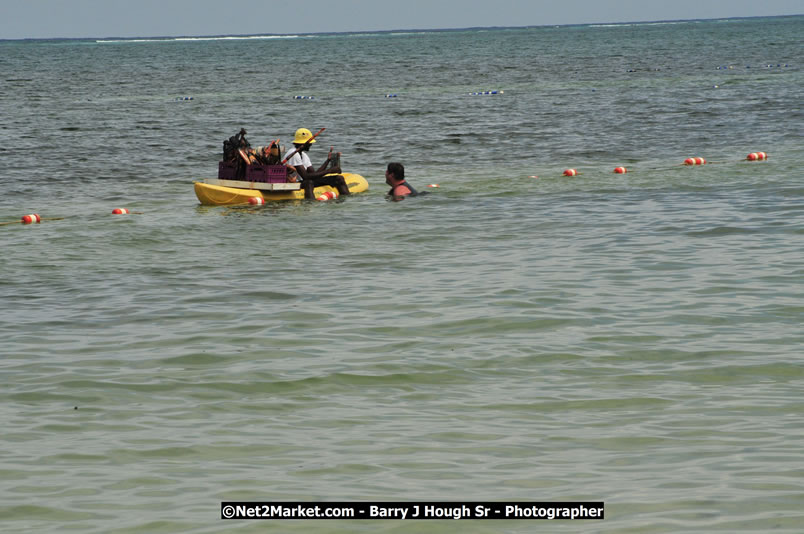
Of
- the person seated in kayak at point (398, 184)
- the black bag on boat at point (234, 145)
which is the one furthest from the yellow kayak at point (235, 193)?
the person seated in kayak at point (398, 184)

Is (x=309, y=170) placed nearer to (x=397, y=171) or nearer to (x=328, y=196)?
(x=328, y=196)

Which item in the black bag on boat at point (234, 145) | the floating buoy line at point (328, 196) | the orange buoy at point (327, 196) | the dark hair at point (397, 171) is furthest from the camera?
the orange buoy at point (327, 196)

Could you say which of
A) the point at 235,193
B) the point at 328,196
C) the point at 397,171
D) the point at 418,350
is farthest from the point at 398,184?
the point at 418,350

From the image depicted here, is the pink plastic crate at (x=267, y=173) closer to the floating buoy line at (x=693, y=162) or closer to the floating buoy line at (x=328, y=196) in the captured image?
the floating buoy line at (x=328, y=196)

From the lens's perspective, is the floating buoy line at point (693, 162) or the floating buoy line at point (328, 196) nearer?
the floating buoy line at point (328, 196)

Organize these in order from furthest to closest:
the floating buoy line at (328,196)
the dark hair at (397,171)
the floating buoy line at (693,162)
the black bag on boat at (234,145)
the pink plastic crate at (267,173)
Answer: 1. the floating buoy line at (693,162)
2. the dark hair at (397,171)
3. the pink plastic crate at (267,173)
4. the black bag on boat at (234,145)
5. the floating buoy line at (328,196)

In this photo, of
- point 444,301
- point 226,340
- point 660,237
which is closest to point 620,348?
point 444,301

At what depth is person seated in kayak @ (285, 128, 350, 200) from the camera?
759 inches

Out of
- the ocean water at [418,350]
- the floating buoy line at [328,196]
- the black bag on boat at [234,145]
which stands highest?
the black bag on boat at [234,145]

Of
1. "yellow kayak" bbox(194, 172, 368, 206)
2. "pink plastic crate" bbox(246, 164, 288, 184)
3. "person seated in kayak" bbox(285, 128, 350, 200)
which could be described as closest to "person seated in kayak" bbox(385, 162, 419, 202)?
"person seated in kayak" bbox(285, 128, 350, 200)

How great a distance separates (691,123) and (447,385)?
27.0 metres

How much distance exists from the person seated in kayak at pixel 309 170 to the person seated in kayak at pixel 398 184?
110 cm

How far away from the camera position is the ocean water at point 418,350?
6227mm

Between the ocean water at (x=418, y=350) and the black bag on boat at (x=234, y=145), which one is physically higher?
the black bag on boat at (x=234, y=145)
